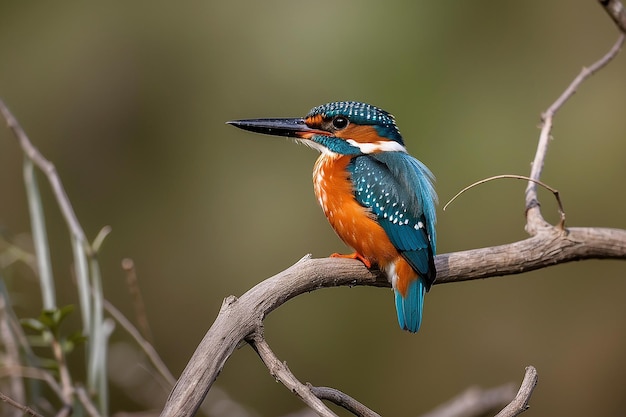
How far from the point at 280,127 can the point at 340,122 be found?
177 mm

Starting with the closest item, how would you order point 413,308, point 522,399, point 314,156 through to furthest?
point 522,399 → point 413,308 → point 314,156

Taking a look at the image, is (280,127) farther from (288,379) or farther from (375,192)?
(288,379)

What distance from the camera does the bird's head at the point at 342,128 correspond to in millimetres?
2281

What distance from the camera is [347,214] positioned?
217 cm

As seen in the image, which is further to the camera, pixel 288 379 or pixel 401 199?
pixel 401 199

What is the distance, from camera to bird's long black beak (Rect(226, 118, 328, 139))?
223 cm

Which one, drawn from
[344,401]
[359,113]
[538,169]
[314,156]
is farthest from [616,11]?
[314,156]

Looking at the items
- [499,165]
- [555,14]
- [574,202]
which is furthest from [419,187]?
[555,14]

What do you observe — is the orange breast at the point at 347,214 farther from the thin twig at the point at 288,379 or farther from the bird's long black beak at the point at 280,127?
the thin twig at the point at 288,379

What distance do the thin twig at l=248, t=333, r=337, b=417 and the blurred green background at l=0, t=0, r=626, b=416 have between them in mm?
1966

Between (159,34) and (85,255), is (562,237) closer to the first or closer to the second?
(85,255)

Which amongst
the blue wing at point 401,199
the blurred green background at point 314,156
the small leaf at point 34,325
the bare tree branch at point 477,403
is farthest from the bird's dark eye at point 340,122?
the blurred green background at point 314,156

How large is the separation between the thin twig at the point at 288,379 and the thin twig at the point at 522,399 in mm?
314

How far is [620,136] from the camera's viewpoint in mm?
3402
